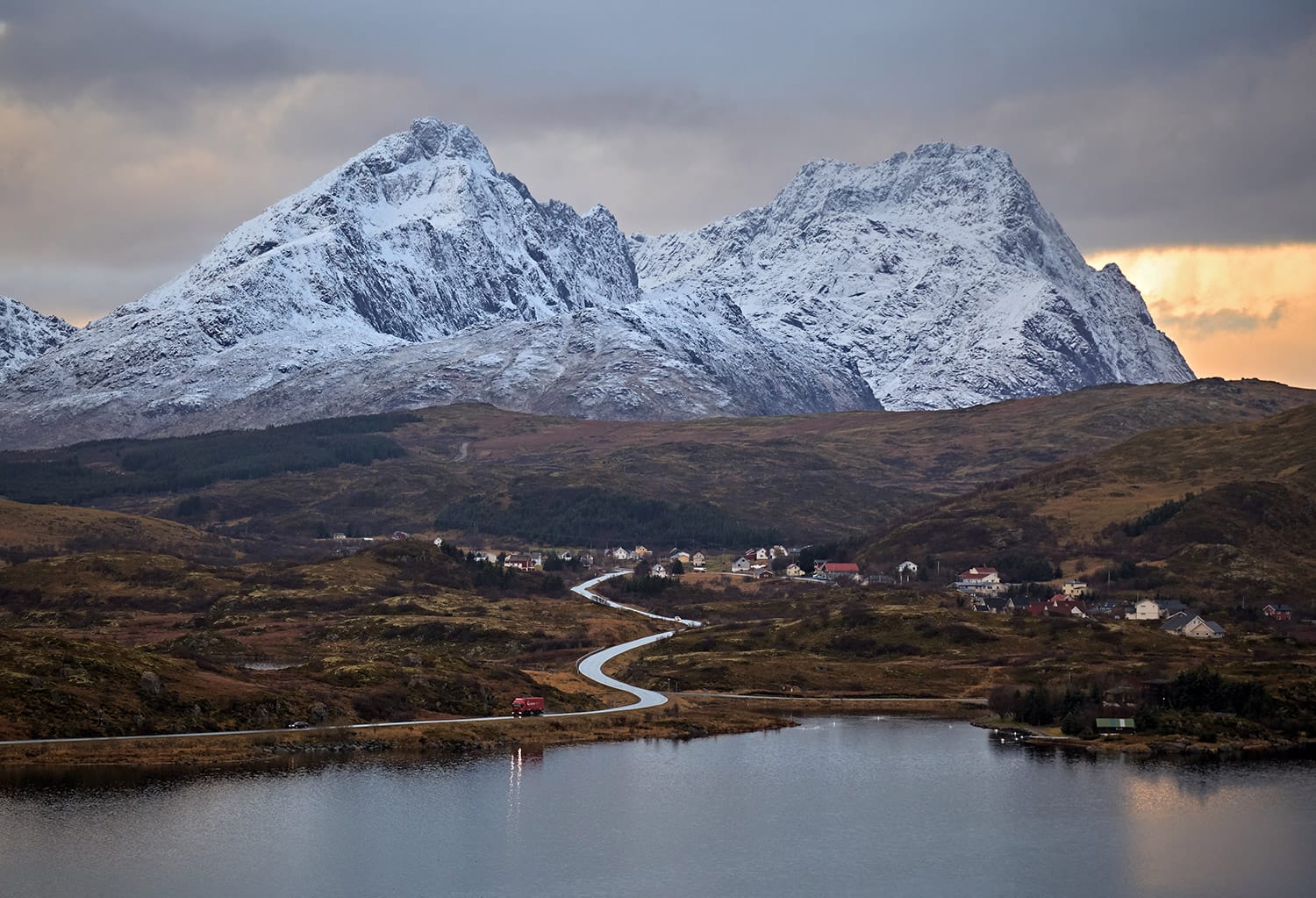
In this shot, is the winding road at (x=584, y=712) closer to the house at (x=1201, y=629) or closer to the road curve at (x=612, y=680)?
the road curve at (x=612, y=680)

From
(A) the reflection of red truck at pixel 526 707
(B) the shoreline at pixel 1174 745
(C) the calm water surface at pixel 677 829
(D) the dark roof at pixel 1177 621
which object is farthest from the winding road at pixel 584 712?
(D) the dark roof at pixel 1177 621

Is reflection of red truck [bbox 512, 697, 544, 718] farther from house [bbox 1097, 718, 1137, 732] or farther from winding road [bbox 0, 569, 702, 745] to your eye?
house [bbox 1097, 718, 1137, 732]

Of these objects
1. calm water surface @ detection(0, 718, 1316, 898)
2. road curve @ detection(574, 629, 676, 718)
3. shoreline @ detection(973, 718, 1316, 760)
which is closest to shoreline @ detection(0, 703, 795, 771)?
road curve @ detection(574, 629, 676, 718)

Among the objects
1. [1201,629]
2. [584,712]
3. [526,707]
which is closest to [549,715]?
[526,707]

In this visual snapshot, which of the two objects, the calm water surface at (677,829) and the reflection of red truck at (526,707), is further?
the reflection of red truck at (526,707)

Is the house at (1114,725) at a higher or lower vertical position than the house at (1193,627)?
lower

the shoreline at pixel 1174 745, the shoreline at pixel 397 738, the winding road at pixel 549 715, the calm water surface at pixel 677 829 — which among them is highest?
the winding road at pixel 549 715
